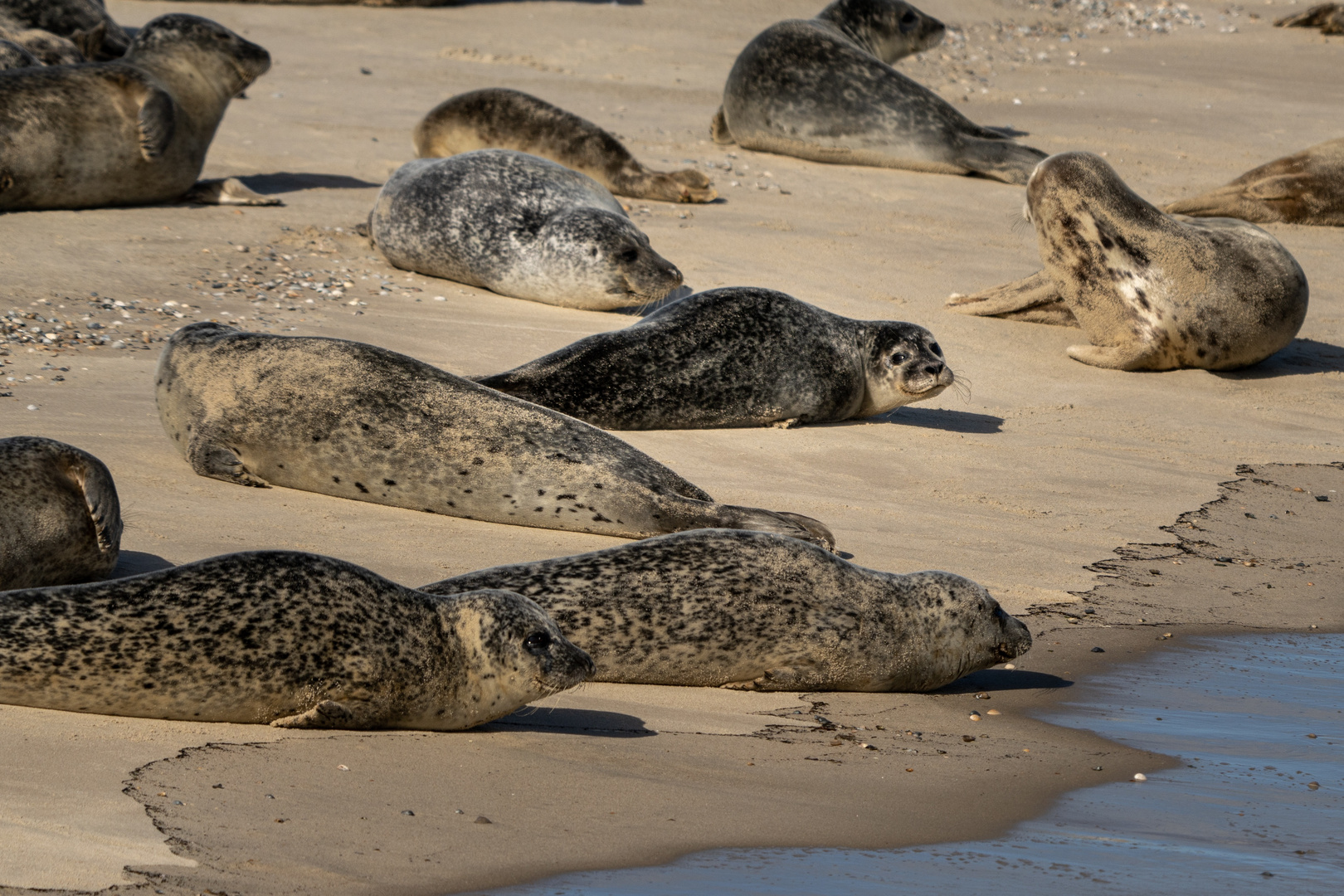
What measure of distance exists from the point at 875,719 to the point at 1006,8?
16359mm

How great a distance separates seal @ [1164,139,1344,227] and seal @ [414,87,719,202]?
330cm

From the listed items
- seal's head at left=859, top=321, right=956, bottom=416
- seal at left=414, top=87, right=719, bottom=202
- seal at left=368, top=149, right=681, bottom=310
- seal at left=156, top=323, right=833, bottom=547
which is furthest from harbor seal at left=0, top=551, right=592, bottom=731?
seal at left=414, top=87, right=719, bottom=202

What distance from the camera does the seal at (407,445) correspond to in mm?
4906

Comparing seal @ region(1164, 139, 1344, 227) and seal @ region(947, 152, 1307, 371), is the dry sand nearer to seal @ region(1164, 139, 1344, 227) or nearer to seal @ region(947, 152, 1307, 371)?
seal @ region(947, 152, 1307, 371)

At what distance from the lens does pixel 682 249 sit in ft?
29.5

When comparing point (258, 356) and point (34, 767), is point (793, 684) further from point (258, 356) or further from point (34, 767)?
point (258, 356)

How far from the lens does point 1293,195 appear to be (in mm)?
10461

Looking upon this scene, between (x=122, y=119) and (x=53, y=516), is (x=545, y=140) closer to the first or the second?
(x=122, y=119)

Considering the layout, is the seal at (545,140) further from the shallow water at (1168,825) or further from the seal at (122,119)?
the shallow water at (1168,825)

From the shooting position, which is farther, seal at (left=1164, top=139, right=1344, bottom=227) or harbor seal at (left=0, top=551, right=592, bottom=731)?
seal at (left=1164, top=139, right=1344, bottom=227)

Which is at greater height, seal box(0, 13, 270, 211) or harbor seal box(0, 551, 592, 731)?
seal box(0, 13, 270, 211)

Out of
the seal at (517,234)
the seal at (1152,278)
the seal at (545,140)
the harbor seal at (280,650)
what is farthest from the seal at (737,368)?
the seal at (545,140)

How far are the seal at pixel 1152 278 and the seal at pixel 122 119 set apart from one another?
489 centimetres

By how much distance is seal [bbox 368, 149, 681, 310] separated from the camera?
26.1 feet
